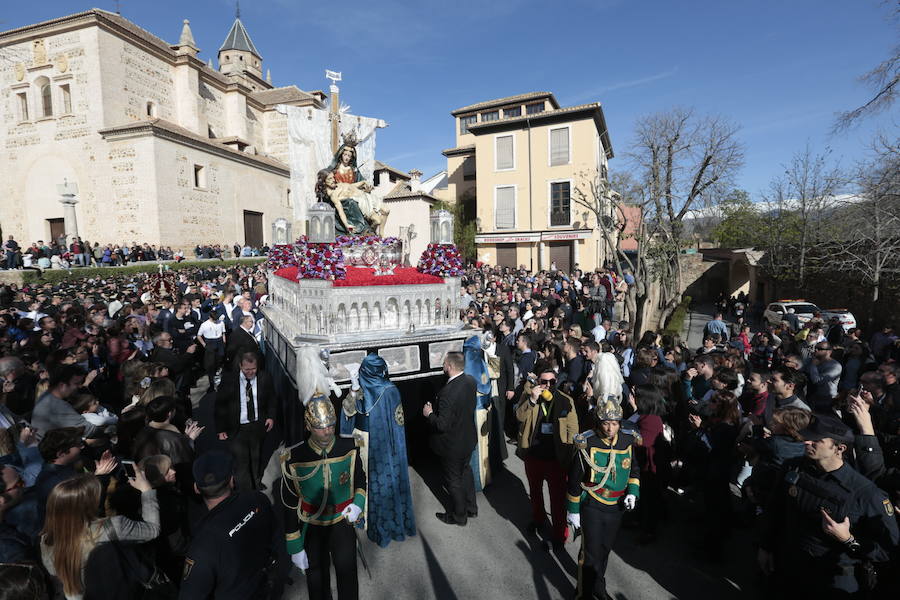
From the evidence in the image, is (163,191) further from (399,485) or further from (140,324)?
(399,485)

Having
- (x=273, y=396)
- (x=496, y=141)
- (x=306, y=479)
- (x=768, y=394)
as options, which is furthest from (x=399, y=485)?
(x=496, y=141)

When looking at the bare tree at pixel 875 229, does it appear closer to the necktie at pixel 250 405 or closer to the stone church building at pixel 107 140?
the necktie at pixel 250 405

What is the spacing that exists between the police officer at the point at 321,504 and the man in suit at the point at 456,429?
1.29 meters

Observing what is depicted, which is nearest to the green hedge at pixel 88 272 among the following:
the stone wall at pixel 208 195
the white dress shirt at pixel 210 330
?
the stone wall at pixel 208 195

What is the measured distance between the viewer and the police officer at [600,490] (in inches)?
141

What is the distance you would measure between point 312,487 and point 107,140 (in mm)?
31256

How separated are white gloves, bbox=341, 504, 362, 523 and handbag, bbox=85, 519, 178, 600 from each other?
3.81 ft

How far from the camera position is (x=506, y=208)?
3162 cm

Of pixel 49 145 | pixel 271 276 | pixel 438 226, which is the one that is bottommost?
pixel 271 276

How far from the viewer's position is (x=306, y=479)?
3.33 metres

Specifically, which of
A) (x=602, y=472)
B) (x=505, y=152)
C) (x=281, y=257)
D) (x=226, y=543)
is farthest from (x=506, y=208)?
(x=226, y=543)

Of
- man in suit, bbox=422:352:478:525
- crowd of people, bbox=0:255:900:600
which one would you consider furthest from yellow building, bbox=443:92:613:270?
man in suit, bbox=422:352:478:525

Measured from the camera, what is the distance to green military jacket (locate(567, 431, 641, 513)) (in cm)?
357

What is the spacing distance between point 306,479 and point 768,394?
4780 millimetres
